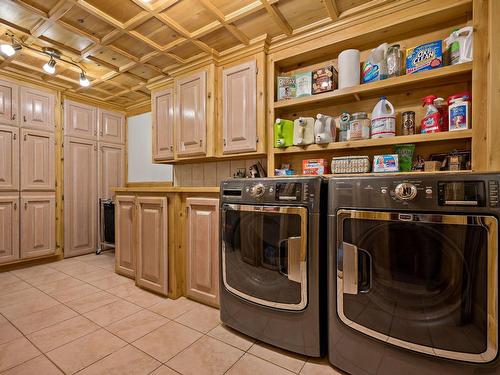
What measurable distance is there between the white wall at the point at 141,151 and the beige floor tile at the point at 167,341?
88.4 inches

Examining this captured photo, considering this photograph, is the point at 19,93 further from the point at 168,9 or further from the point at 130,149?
the point at 168,9

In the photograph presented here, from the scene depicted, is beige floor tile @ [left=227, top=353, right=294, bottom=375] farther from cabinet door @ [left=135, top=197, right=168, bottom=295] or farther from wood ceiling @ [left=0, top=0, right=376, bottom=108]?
wood ceiling @ [left=0, top=0, right=376, bottom=108]

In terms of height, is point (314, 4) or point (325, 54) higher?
point (314, 4)

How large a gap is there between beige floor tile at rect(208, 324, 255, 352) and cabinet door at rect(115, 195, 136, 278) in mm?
1214

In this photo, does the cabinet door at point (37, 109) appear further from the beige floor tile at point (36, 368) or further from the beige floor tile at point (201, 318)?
the beige floor tile at point (201, 318)

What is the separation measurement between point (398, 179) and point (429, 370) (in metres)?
0.79

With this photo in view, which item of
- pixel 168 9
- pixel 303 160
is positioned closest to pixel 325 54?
pixel 303 160

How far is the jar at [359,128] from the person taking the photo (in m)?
1.74

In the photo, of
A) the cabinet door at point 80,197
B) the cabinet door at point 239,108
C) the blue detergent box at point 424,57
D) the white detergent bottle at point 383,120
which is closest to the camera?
the blue detergent box at point 424,57

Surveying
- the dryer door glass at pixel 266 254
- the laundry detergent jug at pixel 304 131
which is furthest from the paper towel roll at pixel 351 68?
the dryer door glass at pixel 266 254

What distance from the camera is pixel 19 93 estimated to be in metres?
2.92

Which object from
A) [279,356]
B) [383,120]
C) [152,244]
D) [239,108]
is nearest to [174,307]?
[152,244]

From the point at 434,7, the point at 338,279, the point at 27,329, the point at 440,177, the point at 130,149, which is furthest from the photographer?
the point at 130,149

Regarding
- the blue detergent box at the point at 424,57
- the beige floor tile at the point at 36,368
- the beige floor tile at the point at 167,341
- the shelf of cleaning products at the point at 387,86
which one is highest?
the blue detergent box at the point at 424,57
